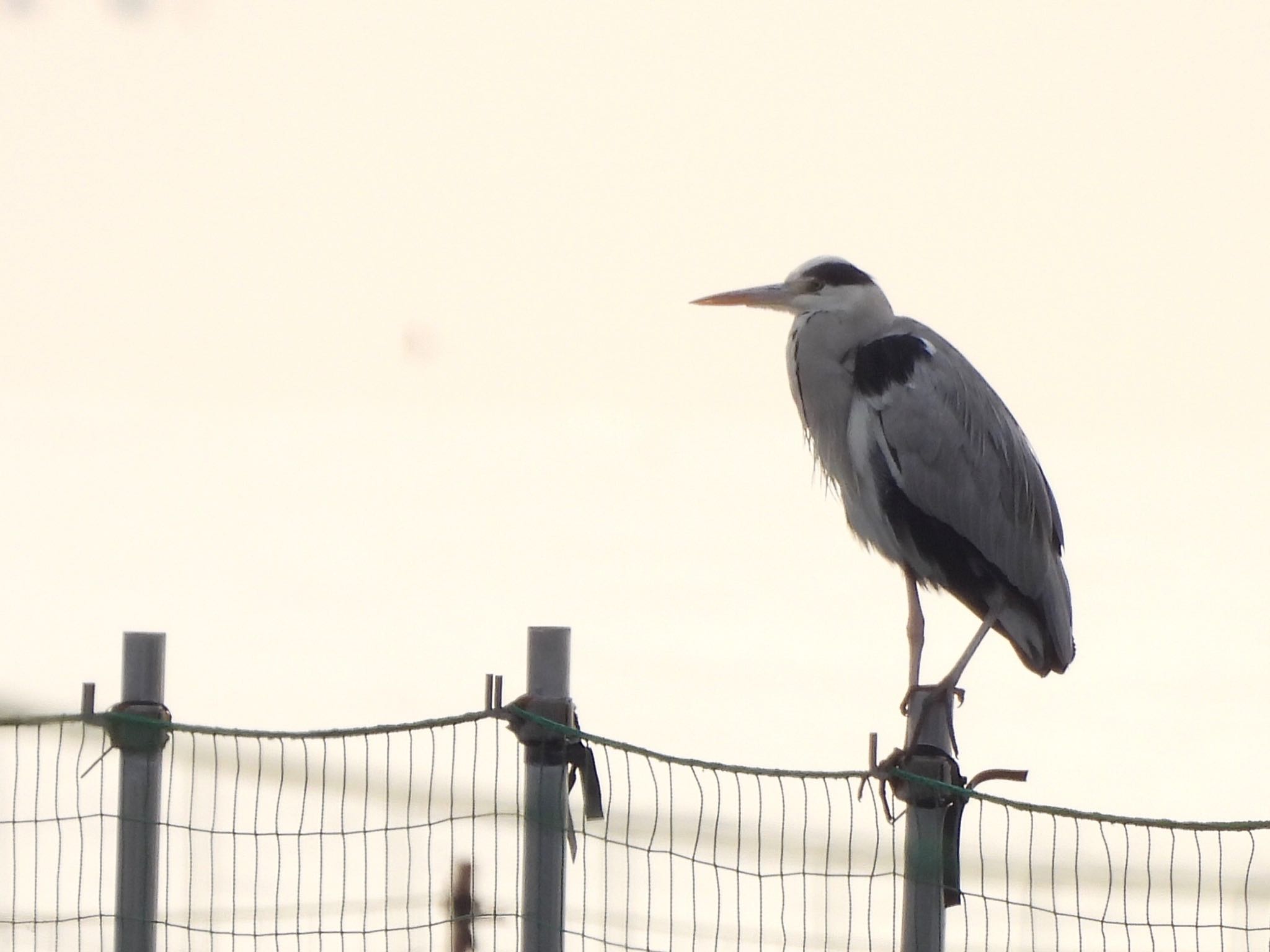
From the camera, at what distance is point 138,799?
3.57 meters

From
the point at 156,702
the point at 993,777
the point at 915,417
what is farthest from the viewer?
the point at 915,417

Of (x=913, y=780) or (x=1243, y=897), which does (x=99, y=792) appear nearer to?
(x=913, y=780)

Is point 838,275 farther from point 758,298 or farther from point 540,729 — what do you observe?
point 540,729

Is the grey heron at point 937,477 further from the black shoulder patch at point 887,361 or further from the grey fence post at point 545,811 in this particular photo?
the grey fence post at point 545,811

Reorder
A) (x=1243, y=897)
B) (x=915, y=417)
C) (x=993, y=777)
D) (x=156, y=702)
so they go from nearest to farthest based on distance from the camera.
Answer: (x=1243, y=897)
(x=993, y=777)
(x=156, y=702)
(x=915, y=417)

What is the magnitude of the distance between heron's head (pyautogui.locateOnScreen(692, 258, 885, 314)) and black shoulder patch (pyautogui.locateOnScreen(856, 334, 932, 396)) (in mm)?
214

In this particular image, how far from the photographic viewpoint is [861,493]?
17.6 feet

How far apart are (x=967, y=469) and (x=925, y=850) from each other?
221 centimetres

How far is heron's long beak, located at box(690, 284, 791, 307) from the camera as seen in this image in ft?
18.5

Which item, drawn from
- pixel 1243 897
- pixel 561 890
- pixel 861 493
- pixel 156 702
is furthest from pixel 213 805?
pixel 861 493

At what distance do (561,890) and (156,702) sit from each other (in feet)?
3.25

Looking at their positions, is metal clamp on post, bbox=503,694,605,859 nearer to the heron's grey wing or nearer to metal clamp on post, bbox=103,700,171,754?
metal clamp on post, bbox=103,700,171,754

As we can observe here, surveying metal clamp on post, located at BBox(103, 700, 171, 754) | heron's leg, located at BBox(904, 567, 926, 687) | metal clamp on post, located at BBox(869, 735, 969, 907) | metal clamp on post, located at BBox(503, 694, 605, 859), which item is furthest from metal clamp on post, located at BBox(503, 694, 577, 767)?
heron's leg, located at BBox(904, 567, 926, 687)

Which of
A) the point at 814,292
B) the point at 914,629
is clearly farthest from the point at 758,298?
the point at 914,629
